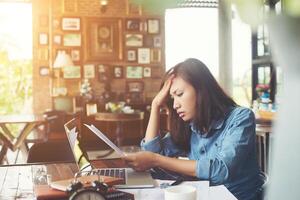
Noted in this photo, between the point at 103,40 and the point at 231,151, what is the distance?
710 centimetres

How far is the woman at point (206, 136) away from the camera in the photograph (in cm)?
176

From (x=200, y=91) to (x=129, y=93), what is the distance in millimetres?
6736

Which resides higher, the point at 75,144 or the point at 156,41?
the point at 156,41

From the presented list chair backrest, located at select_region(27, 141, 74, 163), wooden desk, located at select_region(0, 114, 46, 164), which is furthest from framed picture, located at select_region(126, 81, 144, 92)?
chair backrest, located at select_region(27, 141, 74, 163)

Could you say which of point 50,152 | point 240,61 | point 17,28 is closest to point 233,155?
point 240,61

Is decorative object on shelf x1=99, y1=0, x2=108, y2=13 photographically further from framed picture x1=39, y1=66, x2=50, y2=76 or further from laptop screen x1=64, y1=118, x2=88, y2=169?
laptop screen x1=64, y1=118, x2=88, y2=169

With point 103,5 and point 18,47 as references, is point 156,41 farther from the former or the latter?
point 18,47

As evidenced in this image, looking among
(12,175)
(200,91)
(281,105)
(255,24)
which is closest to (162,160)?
(200,91)

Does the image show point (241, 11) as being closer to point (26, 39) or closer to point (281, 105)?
point (281, 105)

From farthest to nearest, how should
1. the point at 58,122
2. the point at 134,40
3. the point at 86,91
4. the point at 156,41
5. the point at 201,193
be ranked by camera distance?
the point at 156,41 < the point at 134,40 < the point at 86,91 < the point at 58,122 < the point at 201,193

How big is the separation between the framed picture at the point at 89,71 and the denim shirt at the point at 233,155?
6.64 metres

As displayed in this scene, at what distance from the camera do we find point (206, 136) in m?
1.96

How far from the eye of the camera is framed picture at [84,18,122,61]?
8.50 metres

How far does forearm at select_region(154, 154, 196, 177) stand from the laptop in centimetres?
8
